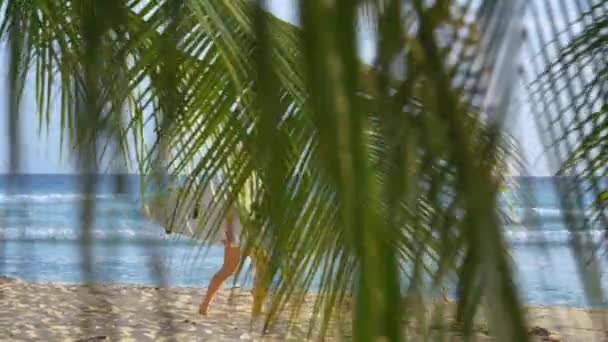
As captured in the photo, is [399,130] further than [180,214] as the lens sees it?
No

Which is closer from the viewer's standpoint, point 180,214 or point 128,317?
point 180,214

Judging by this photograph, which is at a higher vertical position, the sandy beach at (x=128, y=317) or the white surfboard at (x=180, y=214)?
the white surfboard at (x=180, y=214)

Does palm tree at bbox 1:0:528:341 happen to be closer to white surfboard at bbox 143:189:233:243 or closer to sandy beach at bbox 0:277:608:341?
white surfboard at bbox 143:189:233:243

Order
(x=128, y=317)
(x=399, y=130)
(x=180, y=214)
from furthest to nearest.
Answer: (x=128, y=317), (x=180, y=214), (x=399, y=130)

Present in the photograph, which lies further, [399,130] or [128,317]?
[128,317]

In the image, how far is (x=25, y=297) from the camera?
427 cm

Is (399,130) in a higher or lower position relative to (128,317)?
higher

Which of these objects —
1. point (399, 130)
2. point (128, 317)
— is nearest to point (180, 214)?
point (399, 130)

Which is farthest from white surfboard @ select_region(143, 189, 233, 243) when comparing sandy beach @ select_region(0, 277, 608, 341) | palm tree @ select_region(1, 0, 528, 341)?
sandy beach @ select_region(0, 277, 608, 341)

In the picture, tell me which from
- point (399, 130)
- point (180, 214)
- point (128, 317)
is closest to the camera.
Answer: point (399, 130)

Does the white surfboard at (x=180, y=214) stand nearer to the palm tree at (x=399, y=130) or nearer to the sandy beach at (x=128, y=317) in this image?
the palm tree at (x=399, y=130)

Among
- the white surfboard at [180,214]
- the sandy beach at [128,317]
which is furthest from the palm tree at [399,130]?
the sandy beach at [128,317]

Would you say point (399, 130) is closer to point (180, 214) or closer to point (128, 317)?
point (180, 214)

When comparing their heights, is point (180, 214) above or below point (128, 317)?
above
